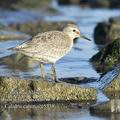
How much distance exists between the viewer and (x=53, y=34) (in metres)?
12.7

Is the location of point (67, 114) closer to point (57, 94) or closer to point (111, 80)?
point (57, 94)

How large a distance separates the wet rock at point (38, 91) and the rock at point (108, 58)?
3.64m

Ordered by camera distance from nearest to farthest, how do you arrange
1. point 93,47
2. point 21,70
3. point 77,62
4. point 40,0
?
point 21,70, point 77,62, point 93,47, point 40,0

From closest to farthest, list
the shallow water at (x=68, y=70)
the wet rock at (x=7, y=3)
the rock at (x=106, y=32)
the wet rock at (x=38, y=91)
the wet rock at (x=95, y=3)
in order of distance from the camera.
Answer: the shallow water at (x=68, y=70) < the wet rock at (x=38, y=91) < the rock at (x=106, y=32) < the wet rock at (x=7, y=3) < the wet rock at (x=95, y=3)

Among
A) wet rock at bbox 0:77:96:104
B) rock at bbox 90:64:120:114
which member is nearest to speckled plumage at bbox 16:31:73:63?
wet rock at bbox 0:77:96:104

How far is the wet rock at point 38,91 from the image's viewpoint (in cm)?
1153

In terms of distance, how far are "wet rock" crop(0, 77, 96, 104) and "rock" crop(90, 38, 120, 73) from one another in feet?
12.0

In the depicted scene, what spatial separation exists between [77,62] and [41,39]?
4.06 meters

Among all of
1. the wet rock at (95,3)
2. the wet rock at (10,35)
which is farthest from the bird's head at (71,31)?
the wet rock at (95,3)

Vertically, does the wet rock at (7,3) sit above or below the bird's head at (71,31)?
above

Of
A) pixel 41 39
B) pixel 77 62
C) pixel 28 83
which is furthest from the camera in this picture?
pixel 77 62

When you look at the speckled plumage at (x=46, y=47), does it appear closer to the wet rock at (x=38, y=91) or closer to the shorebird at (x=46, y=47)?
the shorebird at (x=46, y=47)

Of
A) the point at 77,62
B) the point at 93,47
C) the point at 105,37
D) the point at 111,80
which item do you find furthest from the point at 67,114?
the point at 105,37

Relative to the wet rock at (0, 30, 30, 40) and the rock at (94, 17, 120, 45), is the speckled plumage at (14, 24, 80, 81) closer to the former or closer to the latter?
the wet rock at (0, 30, 30, 40)
